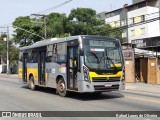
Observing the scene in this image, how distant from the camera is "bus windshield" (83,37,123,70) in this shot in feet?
49.6

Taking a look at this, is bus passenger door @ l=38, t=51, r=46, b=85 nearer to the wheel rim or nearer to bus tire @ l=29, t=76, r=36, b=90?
bus tire @ l=29, t=76, r=36, b=90

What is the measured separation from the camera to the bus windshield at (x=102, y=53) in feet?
49.6

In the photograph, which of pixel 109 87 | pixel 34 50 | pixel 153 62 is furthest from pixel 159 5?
pixel 109 87

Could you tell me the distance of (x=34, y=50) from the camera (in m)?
20.8

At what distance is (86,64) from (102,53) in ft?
3.36

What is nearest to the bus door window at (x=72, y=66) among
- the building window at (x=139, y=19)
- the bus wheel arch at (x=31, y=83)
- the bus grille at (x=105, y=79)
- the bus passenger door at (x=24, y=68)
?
the bus grille at (x=105, y=79)

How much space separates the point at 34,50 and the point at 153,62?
10.7 metres

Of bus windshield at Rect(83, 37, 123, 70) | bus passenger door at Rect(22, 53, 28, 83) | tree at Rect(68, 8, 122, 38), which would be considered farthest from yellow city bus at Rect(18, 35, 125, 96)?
tree at Rect(68, 8, 122, 38)

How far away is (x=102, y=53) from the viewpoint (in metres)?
15.4

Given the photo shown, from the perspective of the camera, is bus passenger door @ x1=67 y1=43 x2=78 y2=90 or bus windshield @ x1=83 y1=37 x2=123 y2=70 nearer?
bus windshield @ x1=83 y1=37 x2=123 y2=70

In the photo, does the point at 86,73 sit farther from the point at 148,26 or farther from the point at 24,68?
the point at 148,26

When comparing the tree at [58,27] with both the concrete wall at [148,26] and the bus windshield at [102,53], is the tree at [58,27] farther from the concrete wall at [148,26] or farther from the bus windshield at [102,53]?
the bus windshield at [102,53]

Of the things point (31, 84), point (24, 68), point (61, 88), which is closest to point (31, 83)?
point (31, 84)

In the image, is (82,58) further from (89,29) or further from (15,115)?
(89,29)
